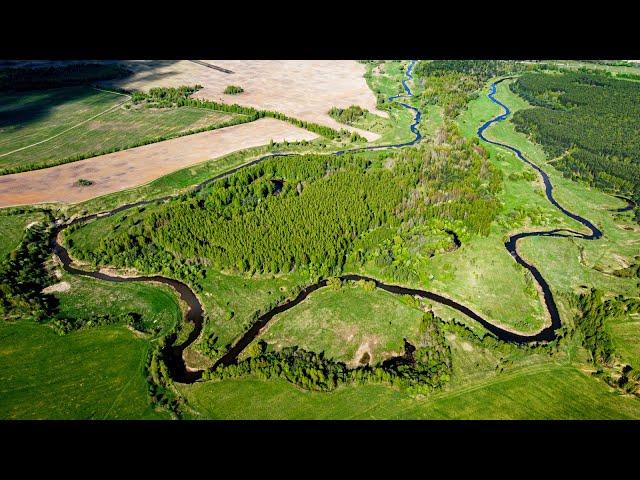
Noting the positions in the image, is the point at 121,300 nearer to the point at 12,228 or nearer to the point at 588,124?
the point at 12,228

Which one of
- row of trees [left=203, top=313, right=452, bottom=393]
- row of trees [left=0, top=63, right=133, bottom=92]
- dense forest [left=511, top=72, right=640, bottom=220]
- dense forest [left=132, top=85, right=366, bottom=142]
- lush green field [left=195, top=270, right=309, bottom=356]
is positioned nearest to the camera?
row of trees [left=203, top=313, right=452, bottom=393]

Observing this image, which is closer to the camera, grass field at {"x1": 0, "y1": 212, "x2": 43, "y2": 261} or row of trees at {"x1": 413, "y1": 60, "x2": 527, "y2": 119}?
grass field at {"x1": 0, "y1": 212, "x2": 43, "y2": 261}

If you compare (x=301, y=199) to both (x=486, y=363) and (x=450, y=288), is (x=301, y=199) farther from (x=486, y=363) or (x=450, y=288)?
(x=486, y=363)

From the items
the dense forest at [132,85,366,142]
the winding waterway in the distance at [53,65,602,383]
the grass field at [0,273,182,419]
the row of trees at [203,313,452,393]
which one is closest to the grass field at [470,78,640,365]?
the winding waterway in the distance at [53,65,602,383]

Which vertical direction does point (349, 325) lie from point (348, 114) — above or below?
below

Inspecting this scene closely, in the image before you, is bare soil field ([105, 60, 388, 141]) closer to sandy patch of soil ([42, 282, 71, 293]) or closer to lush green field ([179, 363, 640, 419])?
sandy patch of soil ([42, 282, 71, 293])

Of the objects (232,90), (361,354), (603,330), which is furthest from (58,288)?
(232,90)

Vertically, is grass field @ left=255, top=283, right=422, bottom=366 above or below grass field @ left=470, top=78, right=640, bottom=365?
below
